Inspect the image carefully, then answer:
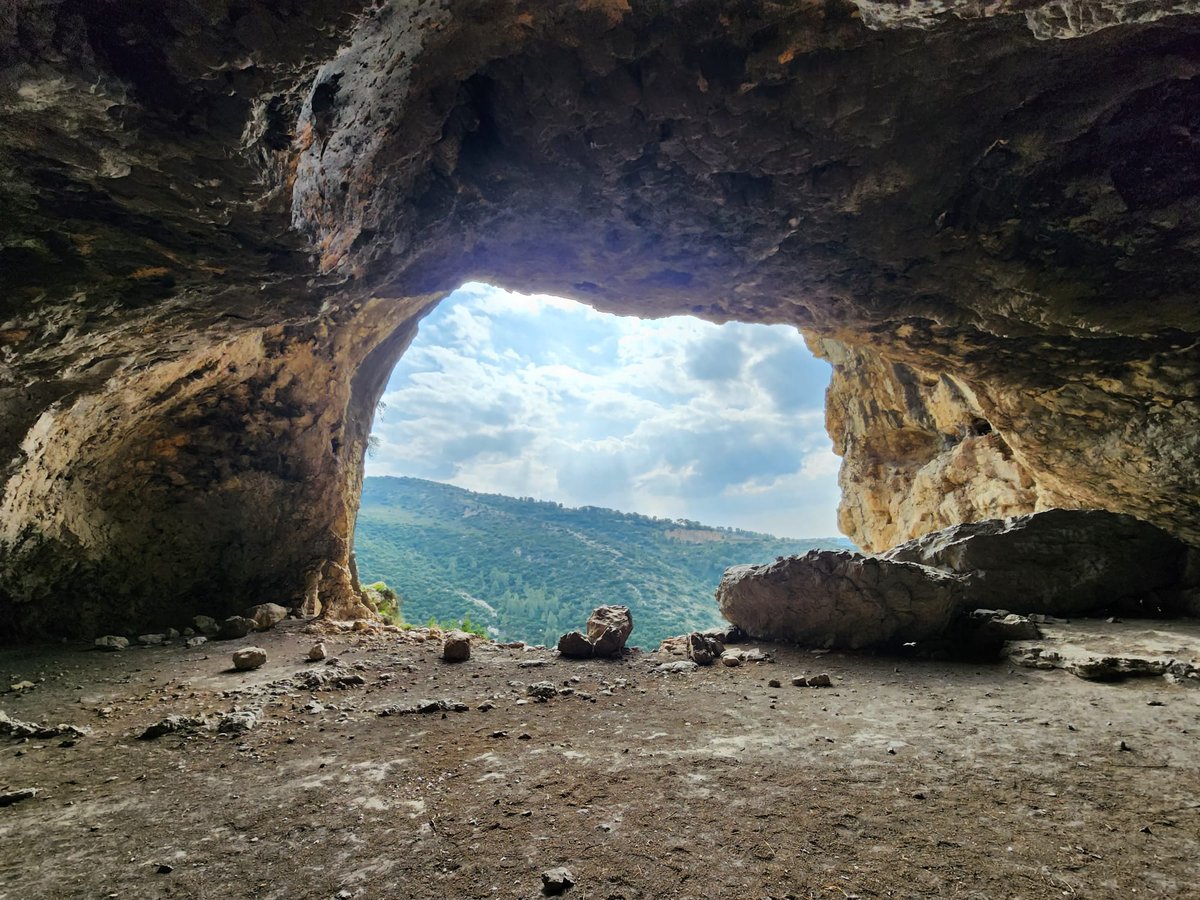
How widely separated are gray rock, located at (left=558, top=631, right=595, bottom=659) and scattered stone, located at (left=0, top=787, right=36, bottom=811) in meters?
4.66

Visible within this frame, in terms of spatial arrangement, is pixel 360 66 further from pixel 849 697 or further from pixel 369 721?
pixel 849 697

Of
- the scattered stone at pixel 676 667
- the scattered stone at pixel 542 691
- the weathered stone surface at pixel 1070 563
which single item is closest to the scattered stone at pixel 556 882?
the scattered stone at pixel 542 691

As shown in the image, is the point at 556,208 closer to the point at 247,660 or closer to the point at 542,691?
the point at 542,691

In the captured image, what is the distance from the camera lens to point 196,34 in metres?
2.68

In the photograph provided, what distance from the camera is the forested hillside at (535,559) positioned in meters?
36.9

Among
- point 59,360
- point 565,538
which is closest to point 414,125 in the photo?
point 59,360

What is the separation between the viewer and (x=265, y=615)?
26.5 ft

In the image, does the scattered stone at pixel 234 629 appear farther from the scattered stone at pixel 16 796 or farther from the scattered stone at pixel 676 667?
the scattered stone at pixel 676 667

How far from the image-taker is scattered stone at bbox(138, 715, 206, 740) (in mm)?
3566

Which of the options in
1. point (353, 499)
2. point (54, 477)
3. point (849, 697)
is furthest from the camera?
point (353, 499)

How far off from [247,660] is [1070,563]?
32.3ft

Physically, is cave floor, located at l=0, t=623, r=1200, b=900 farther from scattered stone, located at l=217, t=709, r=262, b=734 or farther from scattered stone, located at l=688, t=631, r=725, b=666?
scattered stone, located at l=688, t=631, r=725, b=666

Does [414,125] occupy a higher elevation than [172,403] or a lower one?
higher

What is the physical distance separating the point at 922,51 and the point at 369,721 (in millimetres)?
6499
